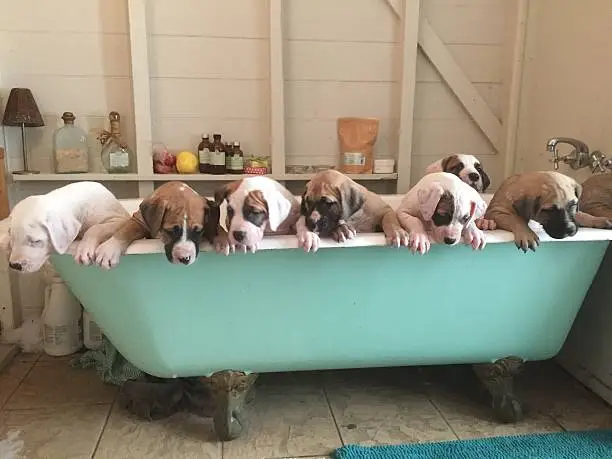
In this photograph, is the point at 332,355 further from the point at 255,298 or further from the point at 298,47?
the point at 298,47

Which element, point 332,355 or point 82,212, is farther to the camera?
point 332,355

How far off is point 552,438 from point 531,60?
168 cm

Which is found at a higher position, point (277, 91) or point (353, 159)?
point (277, 91)

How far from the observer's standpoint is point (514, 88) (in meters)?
2.67

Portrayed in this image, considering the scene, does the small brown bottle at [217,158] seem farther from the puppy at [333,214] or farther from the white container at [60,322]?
the puppy at [333,214]

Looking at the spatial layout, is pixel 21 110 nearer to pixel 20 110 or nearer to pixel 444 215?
pixel 20 110

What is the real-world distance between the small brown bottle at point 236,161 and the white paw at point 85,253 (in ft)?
3.59

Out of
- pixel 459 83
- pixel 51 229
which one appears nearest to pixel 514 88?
pixel 459 83

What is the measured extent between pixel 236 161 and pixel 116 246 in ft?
3.65

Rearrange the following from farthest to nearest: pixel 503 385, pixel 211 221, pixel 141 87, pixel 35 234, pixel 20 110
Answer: pixel 141 87, pixel 20 110, pixel 503 385, pixel 211 221, pixel 35 234

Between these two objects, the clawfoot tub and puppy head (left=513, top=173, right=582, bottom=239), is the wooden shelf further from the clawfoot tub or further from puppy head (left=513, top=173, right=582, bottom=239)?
puppy head (left=513, top=173, right=582, bottom=239)

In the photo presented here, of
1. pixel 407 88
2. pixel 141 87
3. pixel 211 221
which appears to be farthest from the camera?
pixel 407 88

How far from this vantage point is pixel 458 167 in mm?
2035

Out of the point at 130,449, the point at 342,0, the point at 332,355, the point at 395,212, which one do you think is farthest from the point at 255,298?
the point at 342,0
